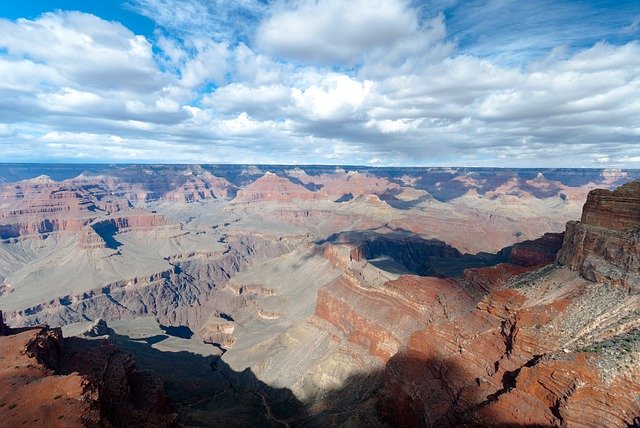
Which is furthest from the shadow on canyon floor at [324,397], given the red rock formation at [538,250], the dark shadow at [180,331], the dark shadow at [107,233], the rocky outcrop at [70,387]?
the dark shadow at [107,233]

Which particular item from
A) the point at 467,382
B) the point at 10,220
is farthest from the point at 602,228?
the point at 10,220

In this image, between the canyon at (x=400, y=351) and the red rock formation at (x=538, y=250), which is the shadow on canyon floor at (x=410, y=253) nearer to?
the canyon at (x=400, y=351)

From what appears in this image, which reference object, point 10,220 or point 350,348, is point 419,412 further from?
point 10,220

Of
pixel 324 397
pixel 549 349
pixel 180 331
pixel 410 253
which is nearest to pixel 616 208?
pixel 549 349

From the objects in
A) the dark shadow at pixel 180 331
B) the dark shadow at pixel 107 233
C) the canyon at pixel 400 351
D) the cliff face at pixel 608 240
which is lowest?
the dark shadow at pixel 180 331

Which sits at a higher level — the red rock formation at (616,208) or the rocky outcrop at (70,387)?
the red rock formation at (616,208)

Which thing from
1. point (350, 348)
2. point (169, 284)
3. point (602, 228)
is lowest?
point (169, 284)

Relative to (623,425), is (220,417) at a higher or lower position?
lower
